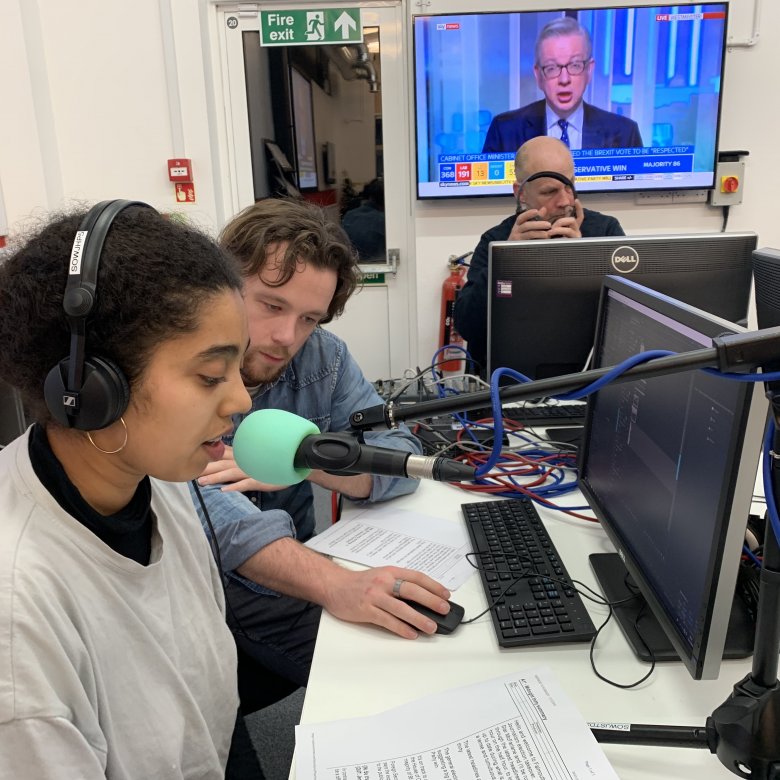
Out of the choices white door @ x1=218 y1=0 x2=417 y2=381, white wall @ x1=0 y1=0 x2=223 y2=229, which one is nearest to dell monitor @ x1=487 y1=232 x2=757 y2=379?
white door @ x1=218 y1=0 x2=417 y2=381

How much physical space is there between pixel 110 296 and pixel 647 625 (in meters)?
0.78

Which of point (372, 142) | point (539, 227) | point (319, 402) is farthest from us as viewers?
point (372, 142)

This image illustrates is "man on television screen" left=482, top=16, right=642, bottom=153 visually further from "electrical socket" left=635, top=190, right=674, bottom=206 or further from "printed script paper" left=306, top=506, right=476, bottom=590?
"printed script paper" left=306, top=506, right=476, bottom=590

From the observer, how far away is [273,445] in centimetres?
65

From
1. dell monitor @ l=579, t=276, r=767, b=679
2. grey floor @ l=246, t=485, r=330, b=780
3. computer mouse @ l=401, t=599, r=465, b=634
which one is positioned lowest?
grey floor @ l=246, t=485, r=330, b=780

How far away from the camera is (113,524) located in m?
0.74

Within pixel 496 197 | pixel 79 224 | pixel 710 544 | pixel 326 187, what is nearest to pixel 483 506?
pixel 710 544

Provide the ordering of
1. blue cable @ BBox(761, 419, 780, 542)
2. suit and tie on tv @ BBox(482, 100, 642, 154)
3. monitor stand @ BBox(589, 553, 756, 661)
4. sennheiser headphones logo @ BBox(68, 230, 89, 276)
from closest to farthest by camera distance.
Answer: blue cable @ BBox(761, 419, 780, 542)
sennheiser headphones logo @ BBox(68, 230, 89, 276)
monitor stand @ BBox(589, 553, 756, 661)
suit and tie on tv @ BBox(482, 100, 642, 154)

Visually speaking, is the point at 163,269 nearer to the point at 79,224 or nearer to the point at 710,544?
the point at 79,224

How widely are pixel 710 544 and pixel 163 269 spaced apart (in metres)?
0.62

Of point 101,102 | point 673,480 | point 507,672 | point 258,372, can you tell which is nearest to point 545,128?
point 101,102

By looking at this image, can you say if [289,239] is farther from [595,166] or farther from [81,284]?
[595,166]

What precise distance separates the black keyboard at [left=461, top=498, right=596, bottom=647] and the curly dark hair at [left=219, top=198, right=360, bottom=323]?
0.56 m

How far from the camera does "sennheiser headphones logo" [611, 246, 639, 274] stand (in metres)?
1.45
